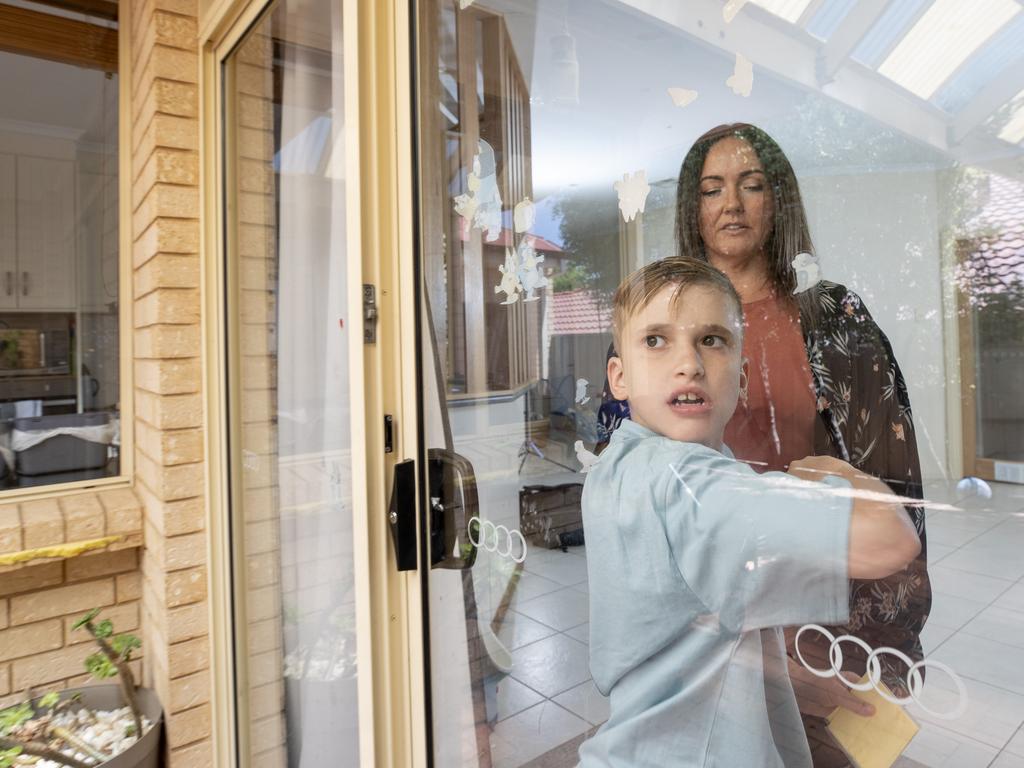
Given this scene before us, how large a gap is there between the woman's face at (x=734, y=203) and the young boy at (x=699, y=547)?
1.1 inches

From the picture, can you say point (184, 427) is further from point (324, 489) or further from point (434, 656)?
point (434, 656)

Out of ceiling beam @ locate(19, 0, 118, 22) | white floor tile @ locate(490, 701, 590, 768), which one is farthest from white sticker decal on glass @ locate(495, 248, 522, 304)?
ceiling beam @ locate(19, 0, 118, 22)

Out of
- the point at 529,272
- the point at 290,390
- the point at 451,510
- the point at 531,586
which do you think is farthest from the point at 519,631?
the point at 290,390

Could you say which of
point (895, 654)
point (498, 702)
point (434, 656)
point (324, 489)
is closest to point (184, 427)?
point (324, 489)

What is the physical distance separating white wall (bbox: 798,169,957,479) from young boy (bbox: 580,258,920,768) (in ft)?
0.19

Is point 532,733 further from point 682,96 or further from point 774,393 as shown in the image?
point 682,96

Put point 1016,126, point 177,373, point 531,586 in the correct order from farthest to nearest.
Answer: point 177,373 → point 531,586 → point 1016,126

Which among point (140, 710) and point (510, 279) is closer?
point (510, 279)

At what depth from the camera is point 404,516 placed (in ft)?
3.38

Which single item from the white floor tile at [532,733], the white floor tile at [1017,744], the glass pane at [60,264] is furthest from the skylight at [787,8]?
the glass pane at [60,264]

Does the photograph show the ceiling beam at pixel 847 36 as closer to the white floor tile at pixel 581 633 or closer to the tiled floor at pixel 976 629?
the tiled floor at pixel 976 629

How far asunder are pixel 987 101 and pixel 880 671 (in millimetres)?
346

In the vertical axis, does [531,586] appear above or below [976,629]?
below

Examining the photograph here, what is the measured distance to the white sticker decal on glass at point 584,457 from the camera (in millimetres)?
673
